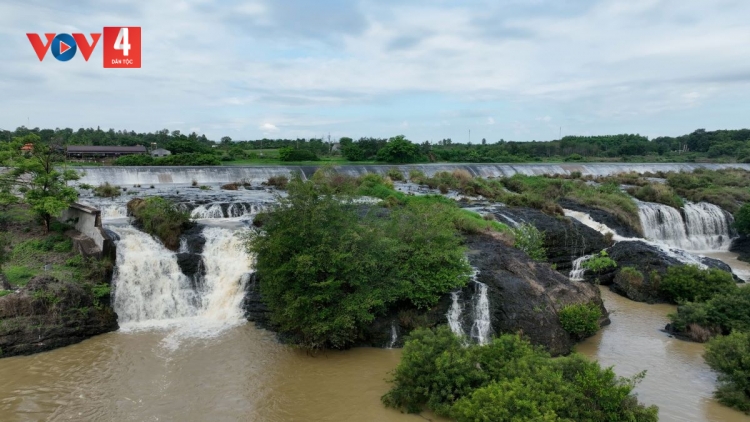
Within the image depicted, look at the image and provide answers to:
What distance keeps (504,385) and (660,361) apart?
6774 mm

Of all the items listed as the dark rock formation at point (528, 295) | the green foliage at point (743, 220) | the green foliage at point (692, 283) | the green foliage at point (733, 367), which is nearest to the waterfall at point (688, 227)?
the green foliage at point (743, 220)

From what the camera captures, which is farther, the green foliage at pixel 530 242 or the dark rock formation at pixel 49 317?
the green foliage at pixel 530 242

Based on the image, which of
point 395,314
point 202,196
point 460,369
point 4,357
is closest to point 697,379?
point 460,369

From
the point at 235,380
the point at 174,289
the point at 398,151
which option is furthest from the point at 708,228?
the point at 398,151

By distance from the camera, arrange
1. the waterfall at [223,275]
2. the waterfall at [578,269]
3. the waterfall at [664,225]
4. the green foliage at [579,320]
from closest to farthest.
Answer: the green foliage at [579,320]
the waterfall at [223,275]
the waterfall at [578,269]
the waterfall at [664,225]

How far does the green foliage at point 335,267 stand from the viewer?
12758 mm

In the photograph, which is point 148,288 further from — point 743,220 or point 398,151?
point 398,151

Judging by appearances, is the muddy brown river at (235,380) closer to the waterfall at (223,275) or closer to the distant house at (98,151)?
the waterfall at (223,275)

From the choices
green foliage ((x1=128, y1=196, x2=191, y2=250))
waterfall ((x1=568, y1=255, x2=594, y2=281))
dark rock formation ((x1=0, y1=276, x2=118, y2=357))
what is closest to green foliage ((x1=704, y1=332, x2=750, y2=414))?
waterfall ((x1=568, y1=255, x2=594, y2=281))

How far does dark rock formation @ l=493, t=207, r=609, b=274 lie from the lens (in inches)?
854

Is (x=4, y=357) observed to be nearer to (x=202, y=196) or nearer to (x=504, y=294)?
(x=504, y=294)

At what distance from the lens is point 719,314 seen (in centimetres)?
1459

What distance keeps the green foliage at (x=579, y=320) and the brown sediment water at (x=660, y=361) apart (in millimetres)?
376

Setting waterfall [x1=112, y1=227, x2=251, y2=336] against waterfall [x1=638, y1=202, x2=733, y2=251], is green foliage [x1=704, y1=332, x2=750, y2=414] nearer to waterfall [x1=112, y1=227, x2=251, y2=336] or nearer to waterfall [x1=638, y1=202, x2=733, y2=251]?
waterfall [x1=112, y1=227, x2=251, y2=336]
